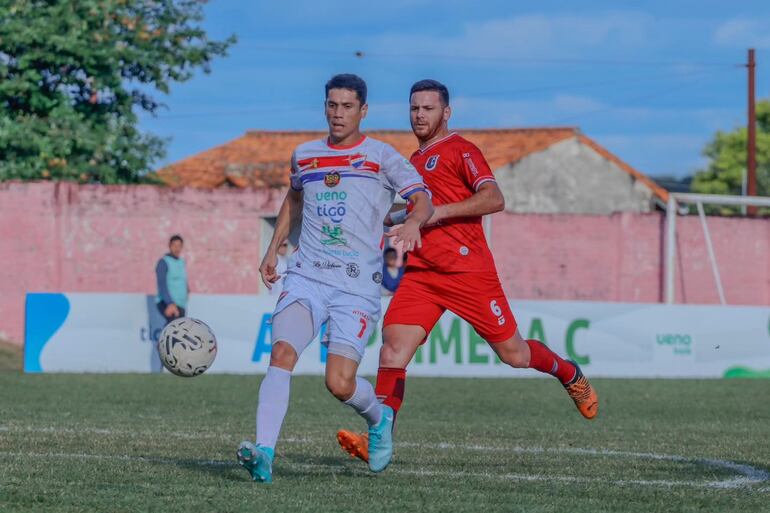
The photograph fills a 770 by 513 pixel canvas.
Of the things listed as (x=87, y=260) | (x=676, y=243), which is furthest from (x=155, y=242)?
(x=676, y=243)

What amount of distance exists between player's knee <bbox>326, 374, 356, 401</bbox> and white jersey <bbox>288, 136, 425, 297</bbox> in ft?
1.55

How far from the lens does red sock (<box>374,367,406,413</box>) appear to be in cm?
812

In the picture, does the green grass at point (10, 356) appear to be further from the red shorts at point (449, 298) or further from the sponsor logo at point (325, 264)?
the sponsor logo at point (325, 264)

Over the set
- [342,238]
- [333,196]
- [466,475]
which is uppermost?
[333,196]

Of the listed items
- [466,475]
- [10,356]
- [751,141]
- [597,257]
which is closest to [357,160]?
[466,475]

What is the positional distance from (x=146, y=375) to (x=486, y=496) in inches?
527

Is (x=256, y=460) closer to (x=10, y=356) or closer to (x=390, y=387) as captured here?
(x=390, y=387)

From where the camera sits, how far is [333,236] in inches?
296

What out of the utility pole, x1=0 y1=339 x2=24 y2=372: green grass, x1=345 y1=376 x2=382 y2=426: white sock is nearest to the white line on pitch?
x1=345 y1=376 x2=382 y2=426: white sock

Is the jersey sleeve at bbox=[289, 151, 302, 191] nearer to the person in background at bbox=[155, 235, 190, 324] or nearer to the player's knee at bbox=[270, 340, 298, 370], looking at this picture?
the player's knee at bbox=[270, 340, 298, 370]

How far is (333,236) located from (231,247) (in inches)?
793

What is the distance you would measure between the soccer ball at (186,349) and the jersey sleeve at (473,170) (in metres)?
1.81

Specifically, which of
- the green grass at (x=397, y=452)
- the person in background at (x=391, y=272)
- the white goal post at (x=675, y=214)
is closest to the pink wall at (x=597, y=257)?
the white goal post at (x=675, y=214)

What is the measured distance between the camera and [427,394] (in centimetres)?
1672
